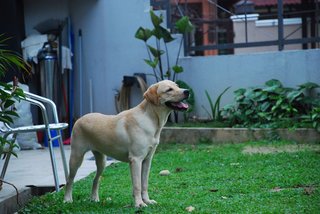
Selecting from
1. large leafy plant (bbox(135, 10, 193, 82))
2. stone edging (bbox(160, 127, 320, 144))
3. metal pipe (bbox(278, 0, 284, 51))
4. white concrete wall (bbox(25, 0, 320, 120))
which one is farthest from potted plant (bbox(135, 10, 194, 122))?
metal pipe (bbox(278, 0, 284, 51))

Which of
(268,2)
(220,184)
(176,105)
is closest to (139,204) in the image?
(176,105)

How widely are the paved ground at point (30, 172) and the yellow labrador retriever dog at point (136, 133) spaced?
73 cm

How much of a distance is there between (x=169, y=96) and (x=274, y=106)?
14.7 feet

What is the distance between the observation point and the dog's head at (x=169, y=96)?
4930 millimetres

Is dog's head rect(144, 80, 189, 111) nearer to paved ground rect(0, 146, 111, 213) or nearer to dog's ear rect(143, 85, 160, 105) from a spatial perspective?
dog's ear rect(143, 85, 160, 105)

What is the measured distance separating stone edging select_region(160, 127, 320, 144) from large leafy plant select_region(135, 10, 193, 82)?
110 centimetres

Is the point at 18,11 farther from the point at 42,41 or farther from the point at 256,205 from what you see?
the point at 256,205

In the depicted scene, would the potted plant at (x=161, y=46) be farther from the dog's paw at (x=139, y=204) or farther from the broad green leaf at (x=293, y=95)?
the dog's paw at (x=139, y=204)

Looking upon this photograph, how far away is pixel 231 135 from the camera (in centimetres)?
908

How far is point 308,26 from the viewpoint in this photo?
10734 mm

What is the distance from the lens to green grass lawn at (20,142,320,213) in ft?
16.3

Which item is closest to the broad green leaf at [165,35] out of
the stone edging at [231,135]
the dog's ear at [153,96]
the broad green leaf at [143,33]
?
the broad green leaf at [143,33]

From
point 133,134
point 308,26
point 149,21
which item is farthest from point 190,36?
point 133,134

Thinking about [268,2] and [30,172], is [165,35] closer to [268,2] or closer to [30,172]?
[268,2]
